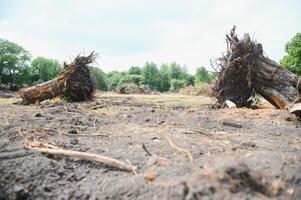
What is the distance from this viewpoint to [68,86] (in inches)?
413

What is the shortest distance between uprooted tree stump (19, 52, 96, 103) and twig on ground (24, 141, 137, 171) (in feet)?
23.9

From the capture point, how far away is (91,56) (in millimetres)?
10750

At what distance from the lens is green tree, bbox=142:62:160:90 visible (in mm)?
64500

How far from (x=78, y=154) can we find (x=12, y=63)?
52712 millimetres

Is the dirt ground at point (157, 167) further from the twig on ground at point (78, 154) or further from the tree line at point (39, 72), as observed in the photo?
the tree line at point (39, 72)

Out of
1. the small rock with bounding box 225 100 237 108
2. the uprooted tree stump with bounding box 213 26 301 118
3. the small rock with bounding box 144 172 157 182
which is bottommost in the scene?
the small rock with bounding box 144 172 157 182

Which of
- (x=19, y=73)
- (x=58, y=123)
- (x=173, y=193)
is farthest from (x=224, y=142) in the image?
(x=19, y=73)

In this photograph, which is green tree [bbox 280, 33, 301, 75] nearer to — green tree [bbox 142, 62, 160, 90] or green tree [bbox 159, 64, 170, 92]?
green tree [bbox 159, 64, 170, 92]

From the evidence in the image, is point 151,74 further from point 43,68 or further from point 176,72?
point 43,68

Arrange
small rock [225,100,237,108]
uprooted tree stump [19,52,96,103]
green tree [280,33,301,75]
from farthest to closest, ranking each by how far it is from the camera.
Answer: green tree [280,33,301,75] → uprooted tree stump [19,52,96,103] → small rock [225,100,237,108]

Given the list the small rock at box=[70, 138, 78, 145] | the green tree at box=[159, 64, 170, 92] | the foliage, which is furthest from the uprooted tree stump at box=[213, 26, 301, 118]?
the green tree at box=[159, 64, 170, 92]

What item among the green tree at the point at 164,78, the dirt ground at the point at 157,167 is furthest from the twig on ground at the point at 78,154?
the green tree at the point at 164,78

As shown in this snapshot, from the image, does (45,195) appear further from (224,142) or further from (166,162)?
(224,142)

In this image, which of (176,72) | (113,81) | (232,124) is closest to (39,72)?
(113,81)
